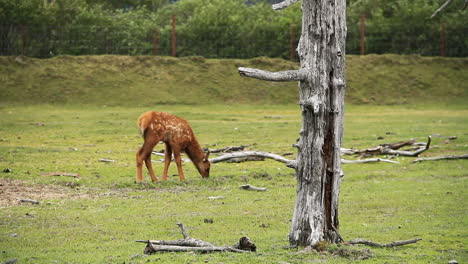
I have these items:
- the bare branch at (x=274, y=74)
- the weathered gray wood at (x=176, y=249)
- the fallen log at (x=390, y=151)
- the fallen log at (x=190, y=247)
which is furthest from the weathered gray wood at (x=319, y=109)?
the fallen log at (x=390, y=151)

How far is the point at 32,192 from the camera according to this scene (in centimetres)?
1476

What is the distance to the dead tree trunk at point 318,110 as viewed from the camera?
912 cm

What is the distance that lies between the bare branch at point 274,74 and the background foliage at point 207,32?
34.8m

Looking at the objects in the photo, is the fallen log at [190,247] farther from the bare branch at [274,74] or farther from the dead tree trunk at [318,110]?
the bare branch at [274,74]

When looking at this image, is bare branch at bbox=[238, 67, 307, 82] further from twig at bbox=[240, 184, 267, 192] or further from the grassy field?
twig at bbox=[240, 184, 267, 192]

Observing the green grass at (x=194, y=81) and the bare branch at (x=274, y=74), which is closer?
the bare branch at (x=274, y=74)

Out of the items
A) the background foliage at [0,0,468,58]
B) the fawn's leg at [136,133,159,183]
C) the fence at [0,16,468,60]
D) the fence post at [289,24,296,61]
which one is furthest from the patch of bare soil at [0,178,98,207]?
the fence post at [289,24,296,61]

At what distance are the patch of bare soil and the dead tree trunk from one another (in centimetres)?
626

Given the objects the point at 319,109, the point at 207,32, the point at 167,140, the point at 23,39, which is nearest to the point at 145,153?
the point at 167,140

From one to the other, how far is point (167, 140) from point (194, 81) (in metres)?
24.4

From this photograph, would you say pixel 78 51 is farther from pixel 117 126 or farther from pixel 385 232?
pixel 385 232

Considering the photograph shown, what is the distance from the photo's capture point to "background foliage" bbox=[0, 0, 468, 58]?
43.2 m

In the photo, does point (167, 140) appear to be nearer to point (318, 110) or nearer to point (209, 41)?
point (318, 110)

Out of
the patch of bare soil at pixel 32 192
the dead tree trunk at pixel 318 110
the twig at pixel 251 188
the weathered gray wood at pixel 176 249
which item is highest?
the dead tree trunk at pixel 318 110
